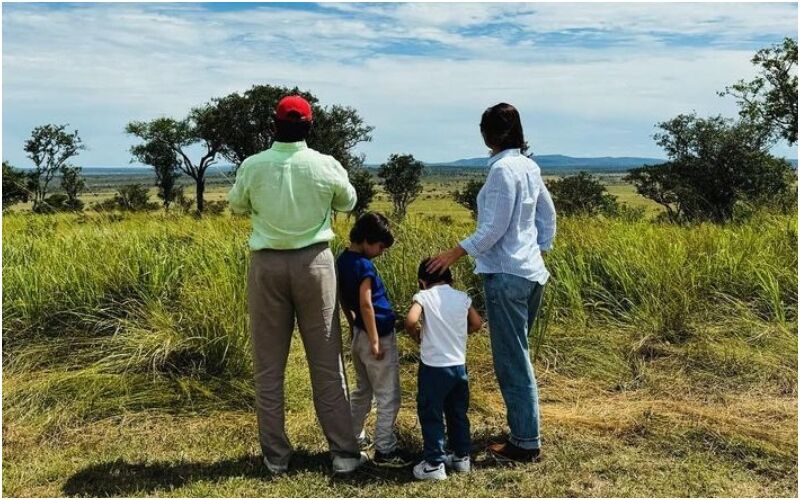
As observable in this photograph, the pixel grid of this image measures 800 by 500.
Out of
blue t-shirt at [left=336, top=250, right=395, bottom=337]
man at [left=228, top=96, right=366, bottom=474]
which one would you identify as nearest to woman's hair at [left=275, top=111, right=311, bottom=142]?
man at [left=228, top=96, right=366, bottom=474]

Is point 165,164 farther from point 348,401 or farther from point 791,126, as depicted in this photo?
point 348,401

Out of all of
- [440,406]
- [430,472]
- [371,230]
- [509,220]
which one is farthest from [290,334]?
[509,220]

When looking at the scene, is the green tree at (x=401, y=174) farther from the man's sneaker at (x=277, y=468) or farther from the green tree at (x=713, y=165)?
the man's sneaker at (x=277, y=468)

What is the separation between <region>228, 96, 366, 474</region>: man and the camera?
10.9ft

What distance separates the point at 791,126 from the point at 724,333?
26552 millimetres

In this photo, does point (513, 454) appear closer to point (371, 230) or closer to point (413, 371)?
point (371, 230)

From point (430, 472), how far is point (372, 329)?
2.36 ft

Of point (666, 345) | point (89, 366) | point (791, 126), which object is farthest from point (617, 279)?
point (791, 126)

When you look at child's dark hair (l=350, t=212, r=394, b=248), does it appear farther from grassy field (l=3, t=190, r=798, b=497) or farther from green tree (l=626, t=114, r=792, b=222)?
green tree (l=626, t=114, r=792, b=222)

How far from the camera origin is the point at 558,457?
149 inches

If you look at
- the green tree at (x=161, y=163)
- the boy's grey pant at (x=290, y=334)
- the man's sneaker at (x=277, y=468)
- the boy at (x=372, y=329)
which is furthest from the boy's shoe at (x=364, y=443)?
the green tree at (x=161, y=163)

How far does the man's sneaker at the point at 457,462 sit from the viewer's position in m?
3.60

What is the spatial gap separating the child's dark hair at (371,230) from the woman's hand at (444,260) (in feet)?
0.75

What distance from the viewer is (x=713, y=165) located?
37.9 meters
